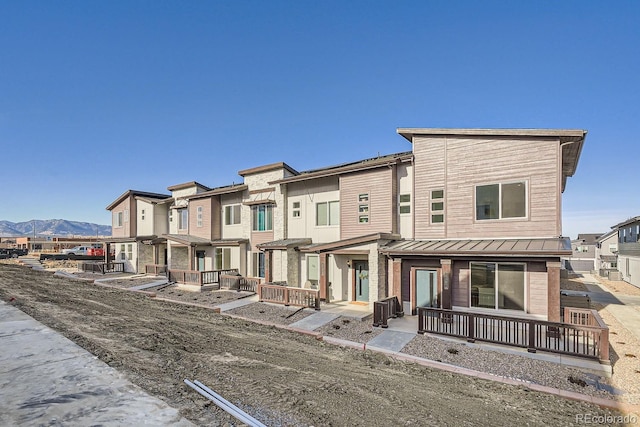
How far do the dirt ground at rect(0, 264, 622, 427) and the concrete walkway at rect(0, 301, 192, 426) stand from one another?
377 millimetres

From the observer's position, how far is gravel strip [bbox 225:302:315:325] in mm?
14234

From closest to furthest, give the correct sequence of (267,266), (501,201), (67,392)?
(67,392) → (501,201) → (267,266)

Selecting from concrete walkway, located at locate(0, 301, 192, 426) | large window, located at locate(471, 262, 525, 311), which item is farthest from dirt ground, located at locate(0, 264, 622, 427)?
large window, located at locate(471, 262, 525, 311)

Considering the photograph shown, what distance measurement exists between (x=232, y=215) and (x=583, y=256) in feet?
212

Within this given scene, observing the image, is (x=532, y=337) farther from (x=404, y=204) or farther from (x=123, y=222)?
(x=123, y=222)

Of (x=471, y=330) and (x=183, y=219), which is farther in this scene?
(x=183, y=219)

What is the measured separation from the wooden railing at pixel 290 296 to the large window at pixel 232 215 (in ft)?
27.6

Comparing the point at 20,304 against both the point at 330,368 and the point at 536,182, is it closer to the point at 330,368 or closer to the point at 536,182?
the point at 330,368

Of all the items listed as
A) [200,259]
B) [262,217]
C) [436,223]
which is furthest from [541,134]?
[200,259]

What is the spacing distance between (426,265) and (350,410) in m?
8.97

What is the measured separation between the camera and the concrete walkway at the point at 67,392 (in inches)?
228

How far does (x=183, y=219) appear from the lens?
1139 inches

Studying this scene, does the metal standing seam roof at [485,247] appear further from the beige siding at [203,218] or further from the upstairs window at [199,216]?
the upstairs window at [199,216]

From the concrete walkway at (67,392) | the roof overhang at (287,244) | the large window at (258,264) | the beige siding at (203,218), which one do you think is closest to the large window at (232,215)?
the beige siding at (203,218)
